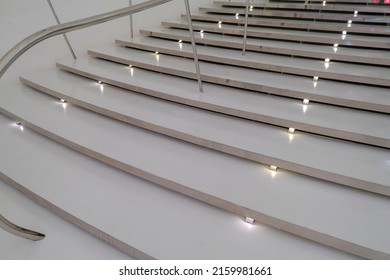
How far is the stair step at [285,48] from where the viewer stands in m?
2.43

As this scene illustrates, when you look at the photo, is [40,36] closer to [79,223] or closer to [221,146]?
[79,223]

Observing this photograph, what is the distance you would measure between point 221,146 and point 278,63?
3.95 feet

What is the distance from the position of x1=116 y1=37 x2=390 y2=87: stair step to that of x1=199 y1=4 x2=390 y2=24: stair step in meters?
0.90

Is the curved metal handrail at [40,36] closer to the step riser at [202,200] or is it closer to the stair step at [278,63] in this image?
the step riser at [202,200]

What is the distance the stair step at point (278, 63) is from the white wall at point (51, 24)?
1.79 ft

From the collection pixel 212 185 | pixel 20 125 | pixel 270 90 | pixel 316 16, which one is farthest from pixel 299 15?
pixel 20 125

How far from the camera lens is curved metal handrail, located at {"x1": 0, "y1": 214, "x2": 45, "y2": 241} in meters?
1.28

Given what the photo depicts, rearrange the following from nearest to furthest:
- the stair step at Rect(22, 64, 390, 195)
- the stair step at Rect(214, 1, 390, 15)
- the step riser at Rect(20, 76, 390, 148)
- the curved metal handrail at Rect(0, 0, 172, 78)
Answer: the curved metal handrail at Rect(0, 0, 172, 78) < the stair step at Rect(22, 64, 390, 195) < the step riser at Rect(20, 76, 390, 148) < the stair step at Rect(214, 1, 390, 15)

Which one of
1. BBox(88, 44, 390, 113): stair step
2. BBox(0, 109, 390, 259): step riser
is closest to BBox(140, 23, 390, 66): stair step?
BBox(88, 44, 390, 113): stair step

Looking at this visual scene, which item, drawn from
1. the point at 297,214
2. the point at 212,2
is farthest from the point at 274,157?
the point at 212,2

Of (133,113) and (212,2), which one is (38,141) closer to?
(133,113)

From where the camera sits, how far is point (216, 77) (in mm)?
2412

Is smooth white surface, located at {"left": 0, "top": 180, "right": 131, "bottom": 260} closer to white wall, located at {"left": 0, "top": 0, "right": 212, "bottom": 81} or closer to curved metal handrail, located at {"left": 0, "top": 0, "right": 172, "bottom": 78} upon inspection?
curved metal handrail, located at {"left": 0, "top": 0, "right": 172, "bottom": 78}

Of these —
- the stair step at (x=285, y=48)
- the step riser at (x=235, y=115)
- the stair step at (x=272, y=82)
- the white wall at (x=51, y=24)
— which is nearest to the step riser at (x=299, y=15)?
the stair step at (x=285, y=48)
